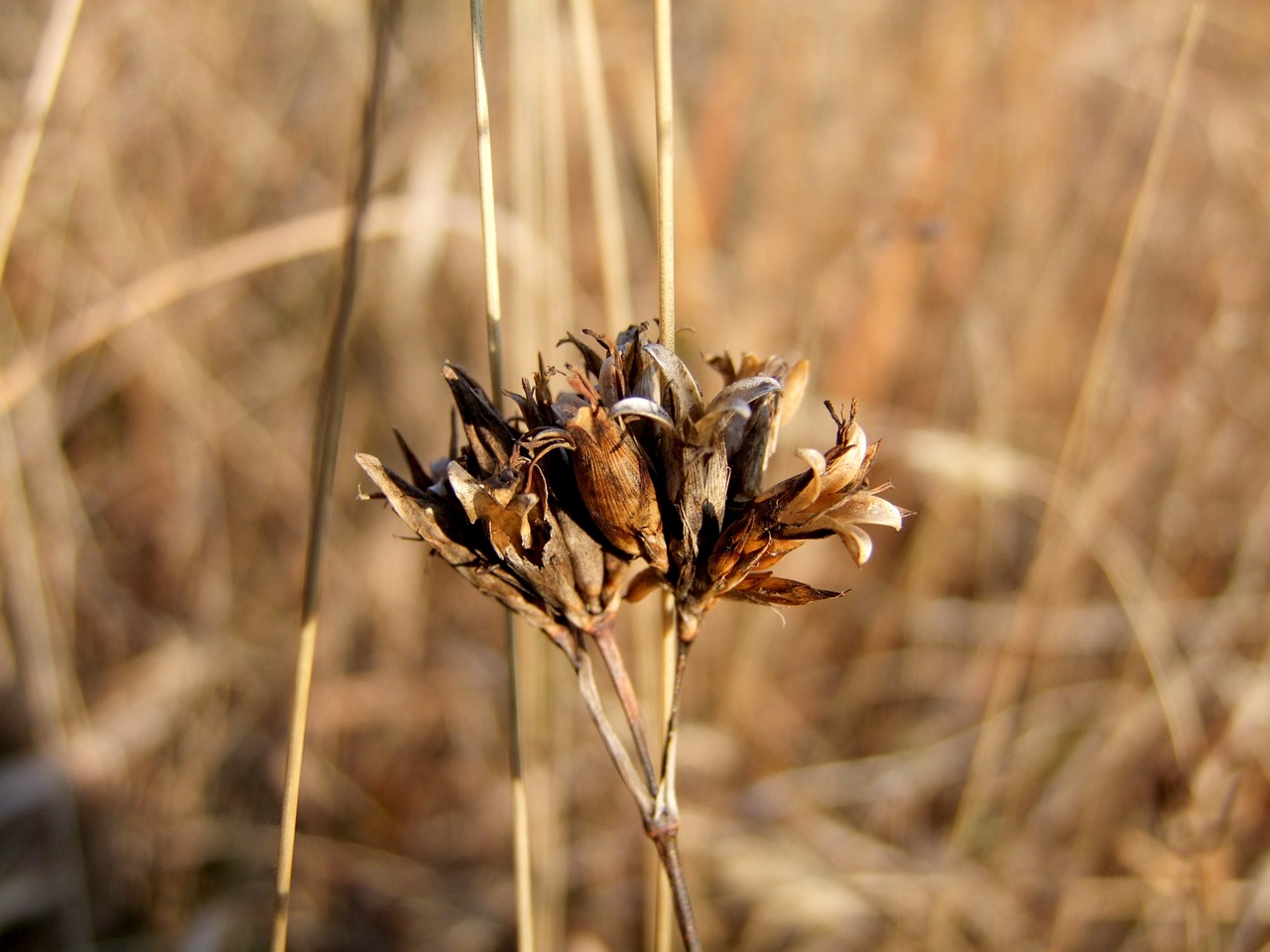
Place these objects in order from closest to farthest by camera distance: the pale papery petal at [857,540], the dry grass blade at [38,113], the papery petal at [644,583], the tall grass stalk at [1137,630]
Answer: the pale papery petal at [857,540]
the papery petal at [644,583]
the dry grass blade at [38,113]
the tall grass stalk at [1137,630]

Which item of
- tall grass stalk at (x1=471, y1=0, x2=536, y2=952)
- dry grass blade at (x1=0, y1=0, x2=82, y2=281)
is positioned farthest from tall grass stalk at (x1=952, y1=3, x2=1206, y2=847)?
dry grass blade at (x1=0, y1=0, x2=82, y2=281)

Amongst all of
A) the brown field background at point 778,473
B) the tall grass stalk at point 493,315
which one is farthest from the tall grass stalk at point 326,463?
the brown field background at point 778,473

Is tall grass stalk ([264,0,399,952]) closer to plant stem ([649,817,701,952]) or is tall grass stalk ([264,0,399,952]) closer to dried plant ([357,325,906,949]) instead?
dried plant ([357,325,906,949])

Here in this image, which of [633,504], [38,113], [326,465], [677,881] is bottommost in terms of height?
[677,881]

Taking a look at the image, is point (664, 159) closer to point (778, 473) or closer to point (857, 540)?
point (857, 540)

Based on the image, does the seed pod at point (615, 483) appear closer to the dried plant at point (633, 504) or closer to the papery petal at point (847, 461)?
the dried plant at point (633, 504)

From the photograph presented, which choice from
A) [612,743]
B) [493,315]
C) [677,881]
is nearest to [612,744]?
[612,743]
